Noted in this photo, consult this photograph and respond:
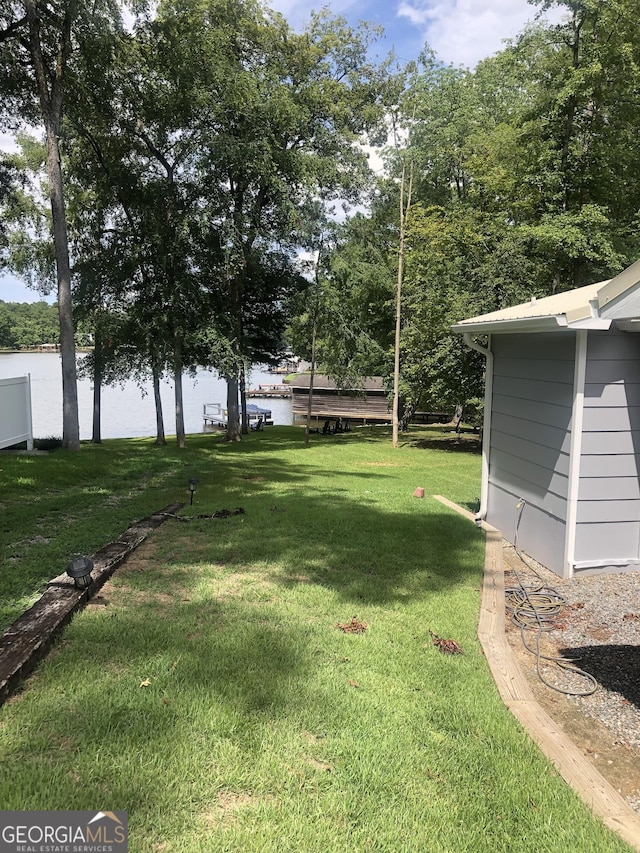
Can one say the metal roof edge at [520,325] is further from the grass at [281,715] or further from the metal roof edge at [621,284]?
the grass at [281,715]

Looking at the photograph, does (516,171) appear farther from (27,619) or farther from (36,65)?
(27,619)

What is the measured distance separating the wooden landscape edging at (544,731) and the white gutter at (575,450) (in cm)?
115

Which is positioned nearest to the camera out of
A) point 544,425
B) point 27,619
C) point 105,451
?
point 27,619

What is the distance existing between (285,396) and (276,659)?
60.1 metres

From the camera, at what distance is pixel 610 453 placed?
506cm

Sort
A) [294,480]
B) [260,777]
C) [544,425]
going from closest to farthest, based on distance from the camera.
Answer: [260,777]
[544,425]
[294,480]

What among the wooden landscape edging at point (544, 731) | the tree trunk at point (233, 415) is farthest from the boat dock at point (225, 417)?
the wooden landscape edging at point (544, 731)

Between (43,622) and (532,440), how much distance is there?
16.1ft

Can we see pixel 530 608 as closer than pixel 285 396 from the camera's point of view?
Yes

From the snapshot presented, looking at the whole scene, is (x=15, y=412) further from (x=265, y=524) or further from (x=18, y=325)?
(x=18, y=325)

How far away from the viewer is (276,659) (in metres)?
2.96

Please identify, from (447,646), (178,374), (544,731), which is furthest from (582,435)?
(178,374)

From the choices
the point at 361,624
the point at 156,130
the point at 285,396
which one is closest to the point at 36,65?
the point at 156,130

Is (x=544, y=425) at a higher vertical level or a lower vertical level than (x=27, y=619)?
higher
